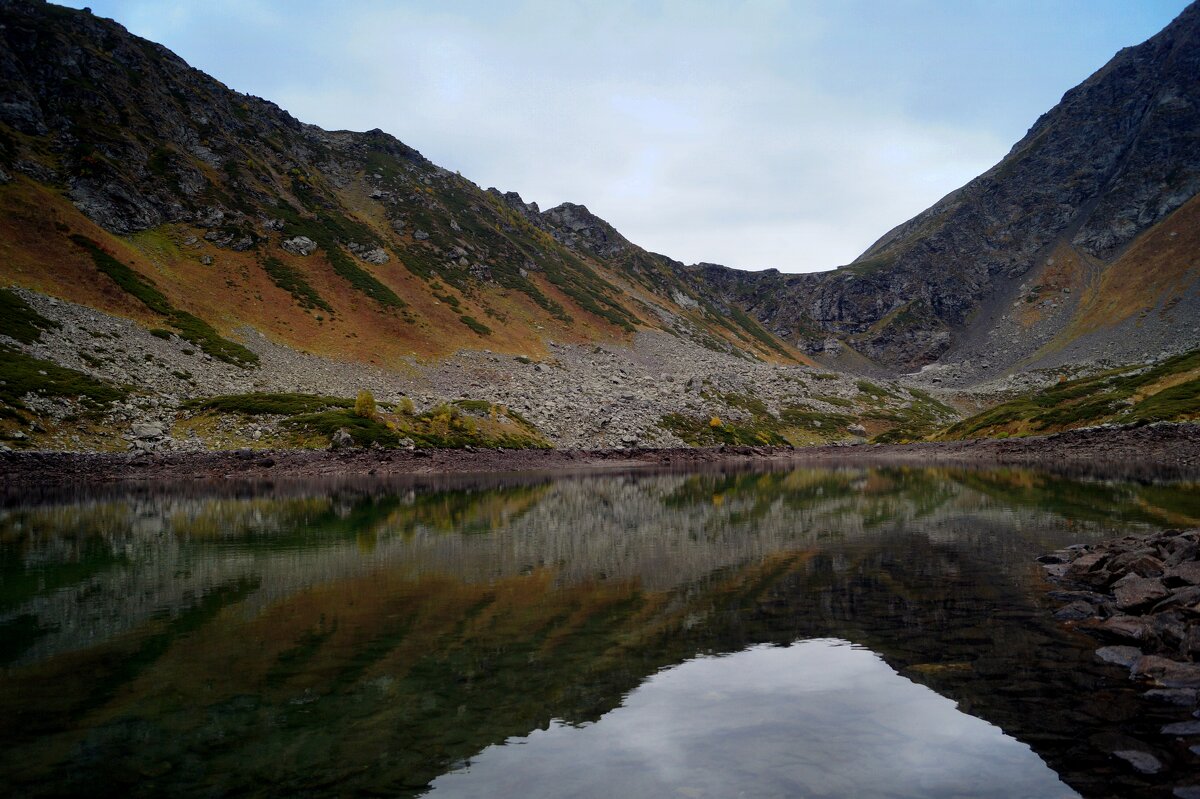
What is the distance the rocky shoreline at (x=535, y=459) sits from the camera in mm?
55438

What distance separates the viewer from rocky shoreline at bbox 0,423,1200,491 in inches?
2183

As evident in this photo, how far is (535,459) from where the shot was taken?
8538 centimetres

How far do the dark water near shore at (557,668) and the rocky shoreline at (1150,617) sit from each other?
1.12 feet

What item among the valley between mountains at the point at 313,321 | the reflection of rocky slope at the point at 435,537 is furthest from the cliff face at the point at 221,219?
the reflection of rocky slope at the point at 435,537

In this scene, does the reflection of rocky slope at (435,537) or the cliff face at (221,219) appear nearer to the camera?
the reflection of rocky slope at (435,537)

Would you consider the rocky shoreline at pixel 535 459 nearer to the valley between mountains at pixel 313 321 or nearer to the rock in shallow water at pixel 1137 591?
the valley between mountains at pixel 313 321

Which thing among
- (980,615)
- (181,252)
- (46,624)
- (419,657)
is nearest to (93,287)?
(181,252)

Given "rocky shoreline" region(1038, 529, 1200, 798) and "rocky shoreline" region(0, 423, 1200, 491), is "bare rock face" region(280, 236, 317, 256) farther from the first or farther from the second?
"rocky shoreline" region(1038, 529, 1200, 798)

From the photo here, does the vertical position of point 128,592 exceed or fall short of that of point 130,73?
it falls short

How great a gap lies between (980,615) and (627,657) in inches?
375

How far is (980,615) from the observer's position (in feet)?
57.3

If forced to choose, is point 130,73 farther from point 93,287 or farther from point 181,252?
point 93,287

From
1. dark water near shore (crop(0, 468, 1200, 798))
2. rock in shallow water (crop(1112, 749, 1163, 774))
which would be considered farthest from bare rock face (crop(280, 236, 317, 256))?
rock in shallow water (crop(1112, 749, 1163, 774))

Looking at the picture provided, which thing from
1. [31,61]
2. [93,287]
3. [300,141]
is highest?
[300,141]
